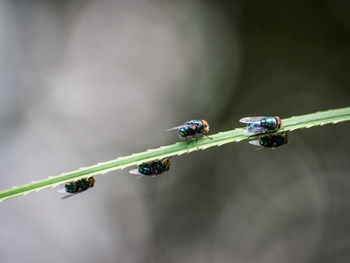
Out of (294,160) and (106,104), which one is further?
(106,104)

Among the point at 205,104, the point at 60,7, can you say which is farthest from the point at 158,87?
the point at 60,7

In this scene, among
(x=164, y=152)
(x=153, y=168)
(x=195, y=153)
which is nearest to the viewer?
(x=164, y=152)

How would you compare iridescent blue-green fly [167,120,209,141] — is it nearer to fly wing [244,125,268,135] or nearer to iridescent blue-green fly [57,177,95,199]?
fly wing [244,125,268,135]

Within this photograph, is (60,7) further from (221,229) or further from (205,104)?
(221,229)

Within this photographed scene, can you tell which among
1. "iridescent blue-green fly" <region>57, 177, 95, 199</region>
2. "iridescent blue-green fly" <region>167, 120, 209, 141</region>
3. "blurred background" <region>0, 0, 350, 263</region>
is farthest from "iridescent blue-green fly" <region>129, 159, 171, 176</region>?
"blurred background" <region>0, 0, 350, 263</region>

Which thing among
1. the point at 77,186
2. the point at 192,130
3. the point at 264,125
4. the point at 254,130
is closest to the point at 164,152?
the point at 192,130

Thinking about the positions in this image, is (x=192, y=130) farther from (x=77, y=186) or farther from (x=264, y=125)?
(x=77, y=186)
